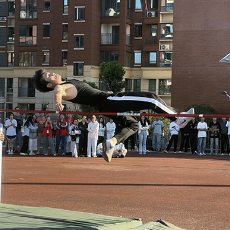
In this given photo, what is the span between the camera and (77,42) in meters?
42.1

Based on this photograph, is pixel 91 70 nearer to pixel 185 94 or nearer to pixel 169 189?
pixel 185 94

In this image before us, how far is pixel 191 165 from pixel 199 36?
51.9 ft

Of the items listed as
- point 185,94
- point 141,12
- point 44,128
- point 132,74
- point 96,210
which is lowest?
point 96,210

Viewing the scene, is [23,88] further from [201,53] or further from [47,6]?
[201,53]

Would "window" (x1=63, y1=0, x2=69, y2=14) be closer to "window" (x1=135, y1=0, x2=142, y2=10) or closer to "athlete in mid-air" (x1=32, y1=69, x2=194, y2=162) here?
"window" (x1=135, y1=0, x2=142, y2=10)

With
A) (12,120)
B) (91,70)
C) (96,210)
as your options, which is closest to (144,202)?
(96,210)

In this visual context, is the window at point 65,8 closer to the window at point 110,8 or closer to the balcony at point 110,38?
the window at point 110,8

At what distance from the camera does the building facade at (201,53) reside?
29.5 m

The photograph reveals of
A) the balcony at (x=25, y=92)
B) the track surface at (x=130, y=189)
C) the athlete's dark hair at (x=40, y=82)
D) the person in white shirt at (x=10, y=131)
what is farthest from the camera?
the balcony at (x=25, y=92)

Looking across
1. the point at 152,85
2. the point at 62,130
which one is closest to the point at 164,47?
the point at 152,85

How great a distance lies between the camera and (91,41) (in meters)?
41.8

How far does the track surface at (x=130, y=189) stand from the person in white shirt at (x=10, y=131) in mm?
2408

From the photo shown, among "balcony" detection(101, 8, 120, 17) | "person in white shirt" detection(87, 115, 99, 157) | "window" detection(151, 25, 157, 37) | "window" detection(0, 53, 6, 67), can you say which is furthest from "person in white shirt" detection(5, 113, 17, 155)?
"window" detection(0, 53, 6, 67)

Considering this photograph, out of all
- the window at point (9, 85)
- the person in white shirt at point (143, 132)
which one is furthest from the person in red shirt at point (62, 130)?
the window at point (9, 85)
